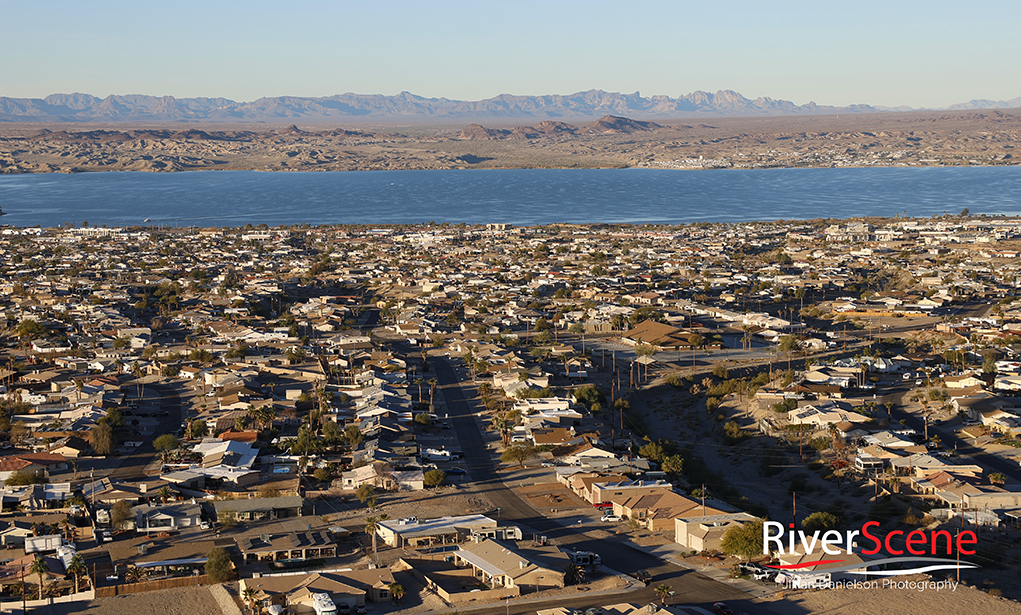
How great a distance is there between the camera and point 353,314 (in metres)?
42.8

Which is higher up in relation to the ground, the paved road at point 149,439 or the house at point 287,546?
the house at point 287,546

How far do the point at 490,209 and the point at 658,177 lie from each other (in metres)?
57.6

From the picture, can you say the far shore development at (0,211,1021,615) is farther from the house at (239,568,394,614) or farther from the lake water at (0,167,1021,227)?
the lake water at (0,167,1021,227)

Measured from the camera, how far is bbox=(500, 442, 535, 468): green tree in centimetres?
2347

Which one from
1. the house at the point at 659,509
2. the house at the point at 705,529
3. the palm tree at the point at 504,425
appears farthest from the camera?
the palm tree at the point at 504,425

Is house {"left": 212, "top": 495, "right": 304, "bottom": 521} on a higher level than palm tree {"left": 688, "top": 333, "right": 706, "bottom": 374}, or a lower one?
lower

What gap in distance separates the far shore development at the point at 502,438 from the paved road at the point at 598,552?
0.07 metres

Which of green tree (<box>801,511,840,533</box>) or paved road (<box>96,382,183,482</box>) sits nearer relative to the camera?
green tree (<box>801,511,840,533</box>)

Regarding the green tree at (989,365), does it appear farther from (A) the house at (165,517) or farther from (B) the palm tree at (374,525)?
(A) the house at (165,517)

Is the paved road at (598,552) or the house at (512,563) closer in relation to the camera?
the paved road at (598,552)

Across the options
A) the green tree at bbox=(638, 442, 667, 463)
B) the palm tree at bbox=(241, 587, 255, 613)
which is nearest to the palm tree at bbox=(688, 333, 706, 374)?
the green tree at bbox=(638, 442, 667, 463)

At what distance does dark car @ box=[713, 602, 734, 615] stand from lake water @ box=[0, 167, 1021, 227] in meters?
72.8

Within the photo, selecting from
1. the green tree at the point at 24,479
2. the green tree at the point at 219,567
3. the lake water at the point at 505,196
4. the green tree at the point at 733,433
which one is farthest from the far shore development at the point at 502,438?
the lake water at the point at 505,196

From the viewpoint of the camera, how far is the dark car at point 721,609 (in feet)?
49.7
